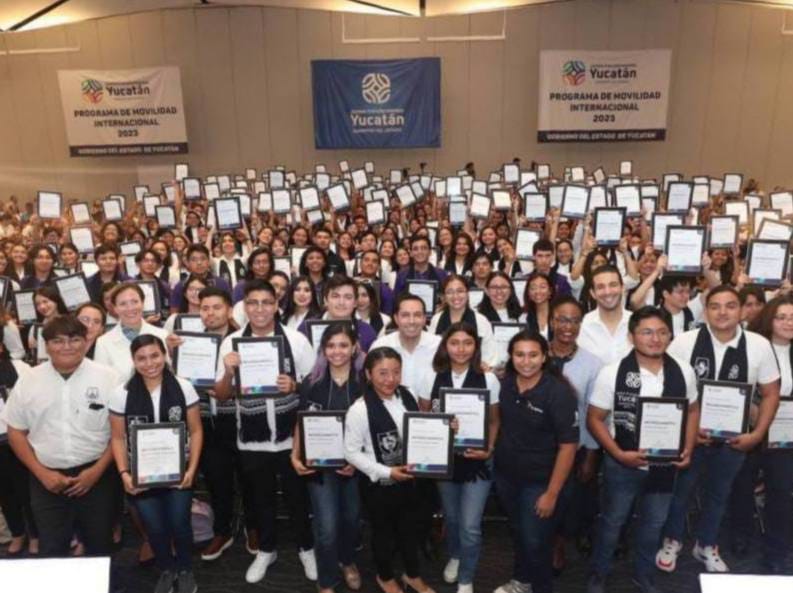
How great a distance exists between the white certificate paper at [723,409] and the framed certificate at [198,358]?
253 centimetres

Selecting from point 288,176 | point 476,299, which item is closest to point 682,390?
point 476,299

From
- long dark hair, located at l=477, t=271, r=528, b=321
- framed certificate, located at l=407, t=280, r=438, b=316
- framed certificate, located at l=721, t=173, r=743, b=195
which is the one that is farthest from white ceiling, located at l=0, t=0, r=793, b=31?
long dark hair, located at l=477, t=271, r=528, b=321

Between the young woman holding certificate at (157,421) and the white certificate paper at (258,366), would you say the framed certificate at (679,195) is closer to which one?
the white certificate paper at (258,366)

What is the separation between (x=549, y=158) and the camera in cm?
1583

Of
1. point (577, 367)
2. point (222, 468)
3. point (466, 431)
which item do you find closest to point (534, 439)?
point (466, 431)

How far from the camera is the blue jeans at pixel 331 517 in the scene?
135 inches

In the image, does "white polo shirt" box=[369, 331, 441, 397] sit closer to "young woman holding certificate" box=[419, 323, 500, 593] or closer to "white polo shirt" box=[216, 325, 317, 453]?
"young woman holding certificate" box=[419, 323, 500, 593]

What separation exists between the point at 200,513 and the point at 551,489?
2.31 meters

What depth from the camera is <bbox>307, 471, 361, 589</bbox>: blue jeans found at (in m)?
3.44

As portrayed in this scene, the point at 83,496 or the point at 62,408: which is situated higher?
the point at 62,408

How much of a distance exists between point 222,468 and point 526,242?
3.51 m

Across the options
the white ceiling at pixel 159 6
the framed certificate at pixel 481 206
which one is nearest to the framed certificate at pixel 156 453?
the framed certificate at pixel 481 206

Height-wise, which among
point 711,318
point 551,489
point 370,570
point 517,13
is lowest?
point 370,570

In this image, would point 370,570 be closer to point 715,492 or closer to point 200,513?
point 200,513
